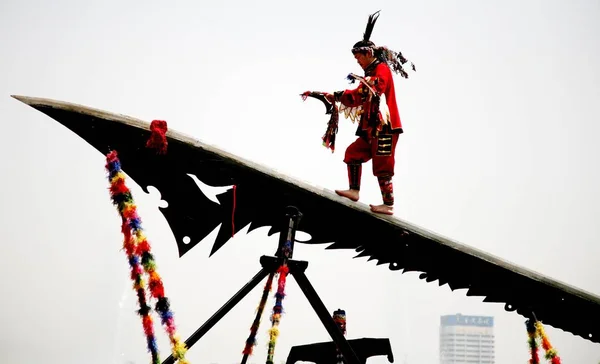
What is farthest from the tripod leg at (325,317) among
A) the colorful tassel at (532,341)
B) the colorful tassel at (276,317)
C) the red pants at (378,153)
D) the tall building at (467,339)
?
the tall building at (467,339)

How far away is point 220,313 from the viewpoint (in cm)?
552

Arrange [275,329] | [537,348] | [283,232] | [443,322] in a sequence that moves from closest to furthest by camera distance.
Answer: [275,329] < [283,232] < [537,348] < [443,322]

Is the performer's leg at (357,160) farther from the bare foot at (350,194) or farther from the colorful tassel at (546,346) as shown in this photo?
the colorful tassel at (546,346)

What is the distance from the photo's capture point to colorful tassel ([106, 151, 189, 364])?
529 centimetres

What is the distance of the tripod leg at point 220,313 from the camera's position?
542cm

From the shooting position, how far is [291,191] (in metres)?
6.05

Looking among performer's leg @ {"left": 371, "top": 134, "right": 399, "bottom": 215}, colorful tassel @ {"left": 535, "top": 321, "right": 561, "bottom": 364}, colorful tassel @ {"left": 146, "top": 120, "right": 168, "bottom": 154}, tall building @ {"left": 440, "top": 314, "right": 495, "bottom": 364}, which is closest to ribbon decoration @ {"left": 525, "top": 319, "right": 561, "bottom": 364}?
colorful tassel @ {"left": 535, "top": 321, "right": 561, "bottom": 364}

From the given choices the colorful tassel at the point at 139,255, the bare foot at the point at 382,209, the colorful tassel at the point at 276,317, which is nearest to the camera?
the colorful tassel at the point at 139,255

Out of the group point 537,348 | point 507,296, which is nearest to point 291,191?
point 507,296

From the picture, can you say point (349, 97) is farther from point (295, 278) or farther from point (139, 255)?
point (139, 255)

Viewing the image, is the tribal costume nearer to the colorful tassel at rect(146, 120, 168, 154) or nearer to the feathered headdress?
the feathered headdress

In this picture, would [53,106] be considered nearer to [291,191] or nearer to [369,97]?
[291,191]

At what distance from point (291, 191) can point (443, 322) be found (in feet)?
463

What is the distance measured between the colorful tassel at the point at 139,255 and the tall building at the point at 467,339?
128m
